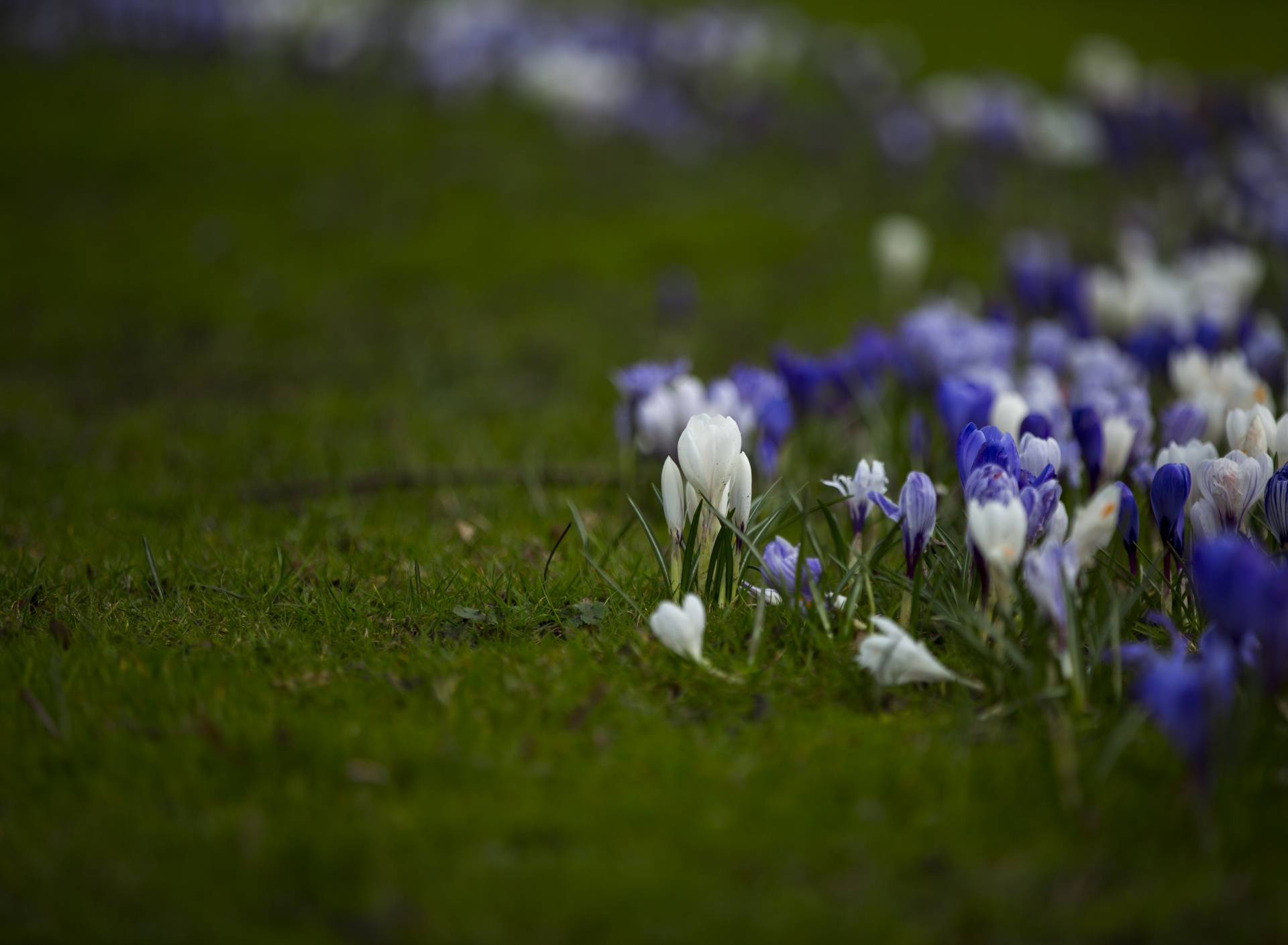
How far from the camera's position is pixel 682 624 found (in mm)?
2354

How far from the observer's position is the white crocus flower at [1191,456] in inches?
109

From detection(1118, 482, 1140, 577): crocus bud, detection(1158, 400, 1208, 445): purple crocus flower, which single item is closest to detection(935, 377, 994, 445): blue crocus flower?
detection(1158, 400, 1208, 445): purple crocus flower

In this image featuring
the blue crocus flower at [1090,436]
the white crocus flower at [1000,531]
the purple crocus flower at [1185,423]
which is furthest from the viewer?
the purple crocus flower at [1185,423]

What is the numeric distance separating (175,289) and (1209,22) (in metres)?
20.1

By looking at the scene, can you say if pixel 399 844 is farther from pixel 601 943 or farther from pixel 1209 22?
pixel 1209 22

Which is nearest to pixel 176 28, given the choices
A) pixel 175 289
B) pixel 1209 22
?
pixel 175 289

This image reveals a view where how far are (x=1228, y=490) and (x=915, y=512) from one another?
2.58 ft

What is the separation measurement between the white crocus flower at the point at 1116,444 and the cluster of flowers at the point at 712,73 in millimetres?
6663

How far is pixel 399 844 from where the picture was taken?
192 centimetres

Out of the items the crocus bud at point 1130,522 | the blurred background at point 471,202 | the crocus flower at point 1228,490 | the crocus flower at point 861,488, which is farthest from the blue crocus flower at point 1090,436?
the blurred background at point 471,202

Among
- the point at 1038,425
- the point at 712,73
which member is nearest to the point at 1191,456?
the point at 1038,425

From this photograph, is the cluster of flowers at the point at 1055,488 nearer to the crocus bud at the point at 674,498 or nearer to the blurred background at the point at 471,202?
the crocus bud at the point at 674,498

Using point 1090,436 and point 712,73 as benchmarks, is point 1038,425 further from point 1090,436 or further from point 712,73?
point 712,73

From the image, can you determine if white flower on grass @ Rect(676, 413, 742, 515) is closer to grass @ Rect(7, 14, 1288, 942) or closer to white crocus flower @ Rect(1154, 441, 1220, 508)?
grass @ Rect(7, 14, 1288, 942)
